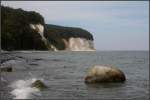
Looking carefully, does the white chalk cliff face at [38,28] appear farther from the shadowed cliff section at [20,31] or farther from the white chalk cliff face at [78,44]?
the white chalk cliff face at [78,44]

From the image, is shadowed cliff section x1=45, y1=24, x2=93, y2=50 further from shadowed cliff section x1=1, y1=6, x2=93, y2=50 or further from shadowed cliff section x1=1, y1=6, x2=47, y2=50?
shadowed cliff section x1=1, y1=6, x2=47, y2=50

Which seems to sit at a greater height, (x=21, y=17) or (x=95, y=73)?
(x=95, y=73)

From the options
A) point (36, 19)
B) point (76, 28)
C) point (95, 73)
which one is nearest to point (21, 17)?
point (36, 19)

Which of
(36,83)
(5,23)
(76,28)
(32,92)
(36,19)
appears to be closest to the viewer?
(32,92)

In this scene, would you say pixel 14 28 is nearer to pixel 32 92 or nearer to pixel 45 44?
pixel 45 44

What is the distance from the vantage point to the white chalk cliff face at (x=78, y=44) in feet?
550

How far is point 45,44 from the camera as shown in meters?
124

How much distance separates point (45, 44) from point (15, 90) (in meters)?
107

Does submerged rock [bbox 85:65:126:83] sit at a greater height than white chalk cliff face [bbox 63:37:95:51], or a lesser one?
greater

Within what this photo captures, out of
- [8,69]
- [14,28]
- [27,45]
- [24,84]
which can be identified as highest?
→ [24,84]

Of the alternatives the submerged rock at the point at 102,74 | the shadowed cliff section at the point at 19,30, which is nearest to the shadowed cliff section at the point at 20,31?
the shadowed cliff section at the point at 19,30

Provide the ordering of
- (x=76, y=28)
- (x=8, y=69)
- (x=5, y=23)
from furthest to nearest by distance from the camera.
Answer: (x=76, y=28) → (x=5, y=23) → (x=8, y=69)

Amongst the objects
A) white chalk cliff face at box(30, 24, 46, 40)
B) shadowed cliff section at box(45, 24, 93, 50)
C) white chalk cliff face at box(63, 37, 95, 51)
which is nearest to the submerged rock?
white chalk cliff face at box(30, 24, 46, 40)

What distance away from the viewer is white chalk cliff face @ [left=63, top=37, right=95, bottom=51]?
550 feet
